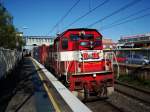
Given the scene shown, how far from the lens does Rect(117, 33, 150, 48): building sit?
212 ft

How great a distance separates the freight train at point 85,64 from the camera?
11.0m

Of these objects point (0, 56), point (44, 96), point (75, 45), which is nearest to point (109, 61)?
point (75, 45)

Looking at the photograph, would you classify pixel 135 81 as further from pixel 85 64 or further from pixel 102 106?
pixel 102 106

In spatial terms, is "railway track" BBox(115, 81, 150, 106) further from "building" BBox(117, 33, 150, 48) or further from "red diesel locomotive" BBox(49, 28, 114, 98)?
"building" BBox(117, 33, 150, 48)

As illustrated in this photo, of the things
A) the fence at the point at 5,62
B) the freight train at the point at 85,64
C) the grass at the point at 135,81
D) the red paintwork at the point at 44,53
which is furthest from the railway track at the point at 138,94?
the red paintwork at the point at 44,53

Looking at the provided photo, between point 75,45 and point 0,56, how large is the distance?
17.4 ft

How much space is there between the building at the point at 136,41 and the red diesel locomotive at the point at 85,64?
160 ft

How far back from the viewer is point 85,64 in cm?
1177

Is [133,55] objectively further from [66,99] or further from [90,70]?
[66,99]

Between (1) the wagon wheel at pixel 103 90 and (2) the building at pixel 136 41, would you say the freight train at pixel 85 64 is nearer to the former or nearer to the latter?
(1) the wagon wheel at pixel 103 90

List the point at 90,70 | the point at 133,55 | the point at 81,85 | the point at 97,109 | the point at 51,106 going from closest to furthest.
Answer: the point at 51,106 → the point at 97,109 → the point at 81,85 → the point at 90,70 → the point at 133,55

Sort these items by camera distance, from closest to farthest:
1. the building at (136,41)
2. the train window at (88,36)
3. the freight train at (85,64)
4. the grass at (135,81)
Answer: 1. the freight train at (85,64)
2. the train window at (88,36)
3. the grass at (135,81)
4. the building at (136,41)

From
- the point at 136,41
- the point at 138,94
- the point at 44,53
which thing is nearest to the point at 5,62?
the point at 138,94

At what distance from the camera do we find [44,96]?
445 inches
